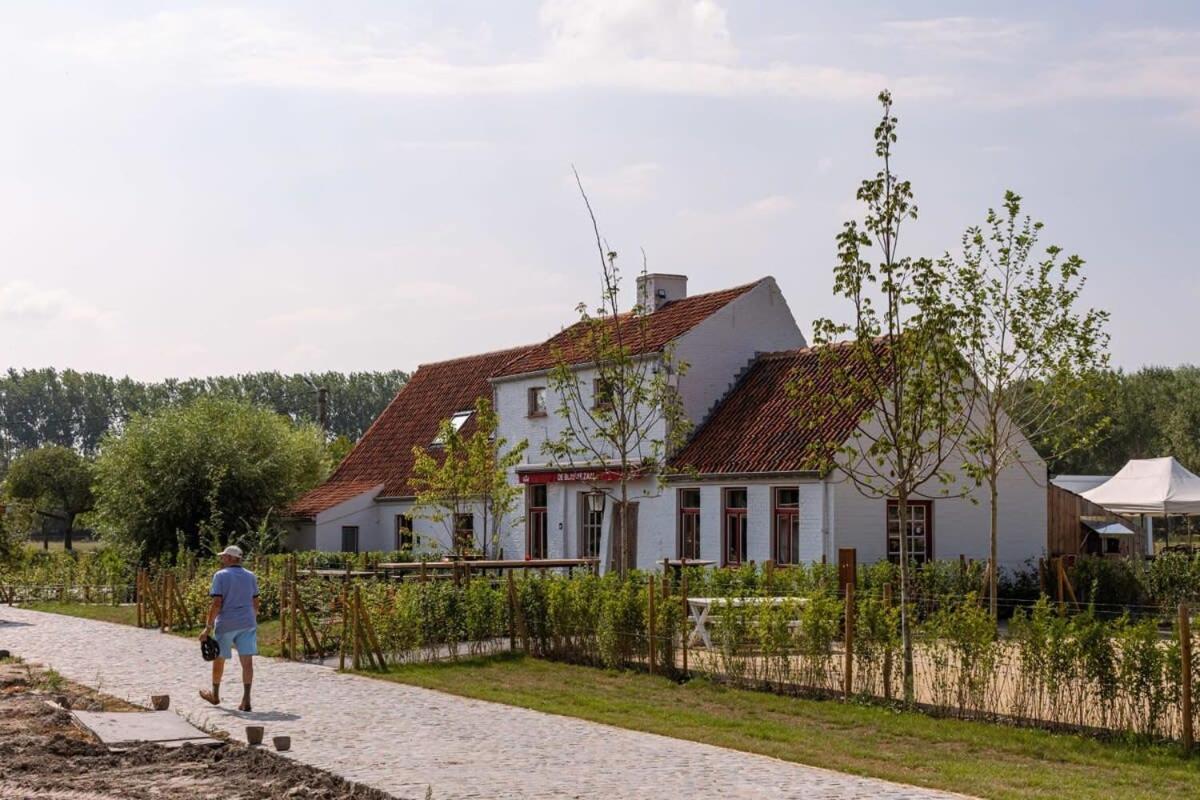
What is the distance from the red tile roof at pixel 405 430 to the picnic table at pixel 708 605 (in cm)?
2198

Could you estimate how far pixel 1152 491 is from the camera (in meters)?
35.3

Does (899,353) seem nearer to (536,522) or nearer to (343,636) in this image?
(343,636)

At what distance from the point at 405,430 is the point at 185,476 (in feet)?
26.7

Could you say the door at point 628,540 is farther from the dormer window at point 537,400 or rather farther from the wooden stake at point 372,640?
the wooden stake at point 372,640

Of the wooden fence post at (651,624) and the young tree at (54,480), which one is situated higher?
the young tree at (54,480)

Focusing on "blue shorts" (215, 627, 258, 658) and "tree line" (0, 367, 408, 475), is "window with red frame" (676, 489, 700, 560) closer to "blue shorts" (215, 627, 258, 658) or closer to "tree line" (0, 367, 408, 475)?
"blue shorts" (215, 627, 258, 658)

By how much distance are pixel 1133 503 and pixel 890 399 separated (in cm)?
1910

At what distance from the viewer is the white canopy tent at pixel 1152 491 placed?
34.5 m

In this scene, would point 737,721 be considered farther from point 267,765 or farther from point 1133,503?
point 1133,503

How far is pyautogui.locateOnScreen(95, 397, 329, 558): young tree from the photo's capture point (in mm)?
41031

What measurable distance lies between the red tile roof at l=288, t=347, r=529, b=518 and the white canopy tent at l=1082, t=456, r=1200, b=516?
56.3ft

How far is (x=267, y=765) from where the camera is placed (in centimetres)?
1264

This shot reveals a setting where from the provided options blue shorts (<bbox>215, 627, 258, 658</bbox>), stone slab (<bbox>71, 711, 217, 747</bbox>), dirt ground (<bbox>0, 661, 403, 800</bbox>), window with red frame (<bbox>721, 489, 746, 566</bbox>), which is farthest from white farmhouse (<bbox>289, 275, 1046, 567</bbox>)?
dirt ground (<bbox>0, 661, 403, 800</bbox>)

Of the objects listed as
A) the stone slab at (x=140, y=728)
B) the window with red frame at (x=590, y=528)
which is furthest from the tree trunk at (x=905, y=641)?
the window with red frame at (x=590, y=528)
